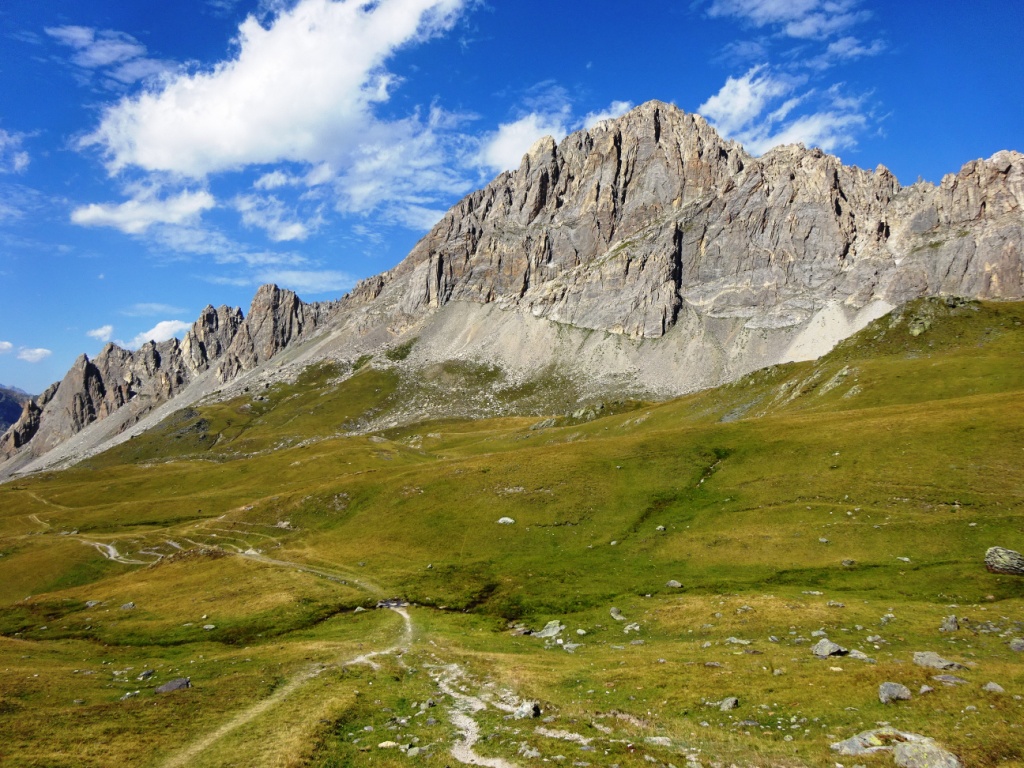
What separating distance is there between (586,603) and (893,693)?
26.6 m

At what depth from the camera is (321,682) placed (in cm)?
3083

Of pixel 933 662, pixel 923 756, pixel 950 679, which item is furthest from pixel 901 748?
pixel 933 662

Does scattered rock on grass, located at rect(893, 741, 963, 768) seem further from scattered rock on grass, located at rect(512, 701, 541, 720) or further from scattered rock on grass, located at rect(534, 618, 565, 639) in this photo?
scattered rock on grass, located at rect(534, 618, 565, 639)

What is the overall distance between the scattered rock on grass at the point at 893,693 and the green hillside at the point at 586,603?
0.52m

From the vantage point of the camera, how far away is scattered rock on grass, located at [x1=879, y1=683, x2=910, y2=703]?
69.9 feet

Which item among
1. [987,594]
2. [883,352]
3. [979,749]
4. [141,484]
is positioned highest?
[883,352]

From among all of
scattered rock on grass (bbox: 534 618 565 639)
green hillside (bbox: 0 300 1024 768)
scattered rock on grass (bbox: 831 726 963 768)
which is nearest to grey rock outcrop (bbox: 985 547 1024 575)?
green hillside (bbox: 0 300 1024 768)

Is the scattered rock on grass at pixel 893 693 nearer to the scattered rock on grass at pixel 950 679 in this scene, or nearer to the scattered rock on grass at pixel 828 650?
the scattered rock on grass at pixel 950 679

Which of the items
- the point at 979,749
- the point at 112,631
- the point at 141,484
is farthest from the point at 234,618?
the point at 141,484

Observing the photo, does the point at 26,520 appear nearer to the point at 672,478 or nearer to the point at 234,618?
the point at 234,618

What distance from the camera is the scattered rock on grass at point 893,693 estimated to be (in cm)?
2130

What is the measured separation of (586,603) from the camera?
151 feet

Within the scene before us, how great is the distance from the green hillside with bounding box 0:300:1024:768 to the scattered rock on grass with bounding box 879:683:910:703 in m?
0.52

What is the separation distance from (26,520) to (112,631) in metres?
129
